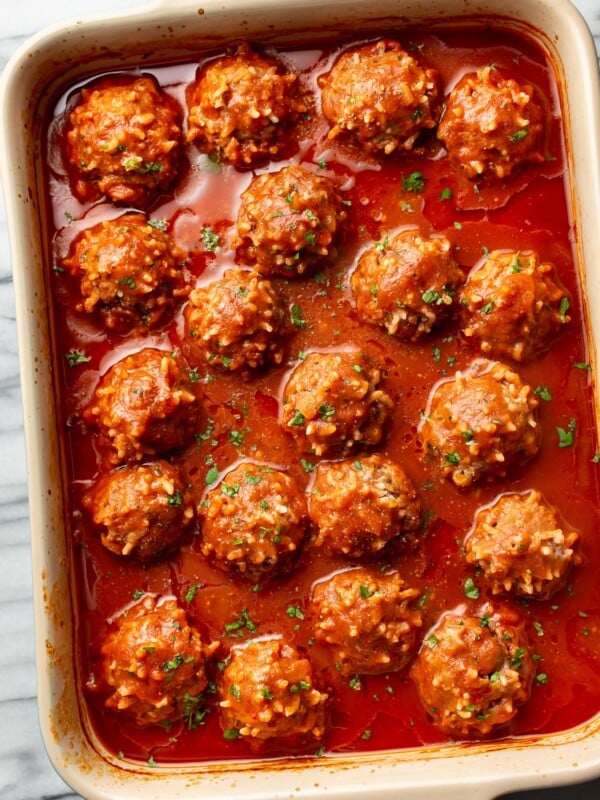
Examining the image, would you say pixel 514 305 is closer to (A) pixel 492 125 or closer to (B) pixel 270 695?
(A) pixel 492 125

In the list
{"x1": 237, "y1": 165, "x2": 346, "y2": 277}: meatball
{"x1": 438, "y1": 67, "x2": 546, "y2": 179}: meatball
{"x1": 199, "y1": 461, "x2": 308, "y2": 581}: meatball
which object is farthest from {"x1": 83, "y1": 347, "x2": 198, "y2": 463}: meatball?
{"x1": 438, "y1": 67, "x2": 546, "y2": 179}: meatball

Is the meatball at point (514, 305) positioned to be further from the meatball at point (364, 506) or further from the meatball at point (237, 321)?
the meatball at point (237, 321)

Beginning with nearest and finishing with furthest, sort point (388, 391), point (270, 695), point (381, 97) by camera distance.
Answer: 1. point (270, 695)
2. point (381, 97)
3. point (388, 391)

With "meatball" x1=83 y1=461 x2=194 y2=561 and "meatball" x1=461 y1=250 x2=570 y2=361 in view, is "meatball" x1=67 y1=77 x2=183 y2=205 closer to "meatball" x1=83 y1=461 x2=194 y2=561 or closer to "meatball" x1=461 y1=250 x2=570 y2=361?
"meatball" x1=83 y1=461 x2=194 y2=561

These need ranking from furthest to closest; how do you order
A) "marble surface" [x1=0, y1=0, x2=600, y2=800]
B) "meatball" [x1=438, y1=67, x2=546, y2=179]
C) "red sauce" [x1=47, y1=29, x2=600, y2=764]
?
"marble surface" [x1=0, y1=0, x2=600, y2=800], "red sauce" [x1=47, y1=29, x2=600, y2=764], "meatball" [x1=438, y1=67, x2=546, y2=179]

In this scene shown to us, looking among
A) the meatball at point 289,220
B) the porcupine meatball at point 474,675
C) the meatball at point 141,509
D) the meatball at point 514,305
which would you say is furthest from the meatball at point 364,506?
the meatball at point 289,220

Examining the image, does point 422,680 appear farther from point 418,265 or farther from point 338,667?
point 418,265

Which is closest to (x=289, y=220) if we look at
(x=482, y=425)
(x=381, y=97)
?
(x=381, y=97)
